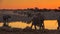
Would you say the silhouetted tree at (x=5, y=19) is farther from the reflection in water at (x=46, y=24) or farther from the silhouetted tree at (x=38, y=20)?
the silhouetted tree at (x=38, y=20)

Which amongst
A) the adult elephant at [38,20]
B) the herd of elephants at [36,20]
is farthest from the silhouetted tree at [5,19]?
the adult elephant at [38,20]

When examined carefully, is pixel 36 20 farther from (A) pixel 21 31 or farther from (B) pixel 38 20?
(A) pixel 21 31

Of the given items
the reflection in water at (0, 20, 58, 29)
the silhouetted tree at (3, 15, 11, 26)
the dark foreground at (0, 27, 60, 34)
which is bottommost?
the dark foreground at (0, 27, 60, 34)

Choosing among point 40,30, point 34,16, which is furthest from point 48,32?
point 34,16

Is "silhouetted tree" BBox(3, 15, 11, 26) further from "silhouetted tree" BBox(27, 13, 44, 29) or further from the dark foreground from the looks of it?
"silhouetted tree" BBox(27, 13, 44, 29)

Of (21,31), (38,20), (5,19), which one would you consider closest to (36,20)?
(38,20)

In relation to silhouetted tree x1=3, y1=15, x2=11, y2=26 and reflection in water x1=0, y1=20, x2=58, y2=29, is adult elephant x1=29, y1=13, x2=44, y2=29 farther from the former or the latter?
silhouetted tree x1=3, y1=15, x2=11, y2=26

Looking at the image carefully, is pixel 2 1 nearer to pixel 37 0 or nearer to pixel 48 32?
pixel 37 0

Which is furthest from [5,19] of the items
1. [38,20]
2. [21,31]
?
[38,20]

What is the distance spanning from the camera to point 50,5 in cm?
98

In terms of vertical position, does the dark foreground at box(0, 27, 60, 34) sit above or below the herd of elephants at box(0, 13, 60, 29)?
below

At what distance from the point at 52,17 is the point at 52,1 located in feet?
0.44

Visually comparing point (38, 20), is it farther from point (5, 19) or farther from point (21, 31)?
point (5, 19)

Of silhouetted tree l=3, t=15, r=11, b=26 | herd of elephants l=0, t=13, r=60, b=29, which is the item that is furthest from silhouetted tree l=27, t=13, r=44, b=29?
silhouetted tree l=3, t=15, r=11, b=26
